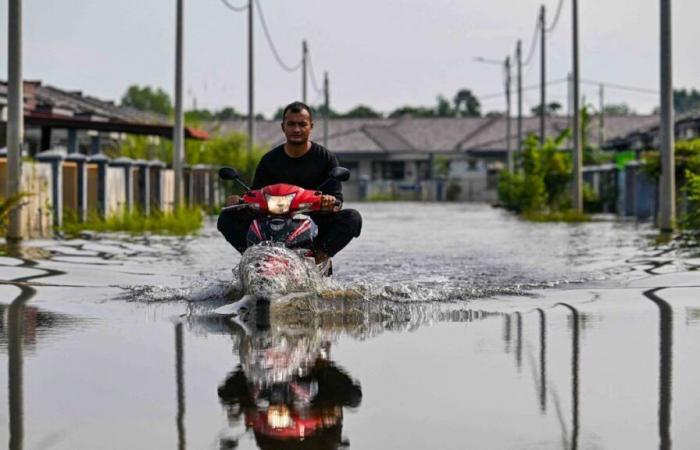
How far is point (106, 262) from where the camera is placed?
798 inches

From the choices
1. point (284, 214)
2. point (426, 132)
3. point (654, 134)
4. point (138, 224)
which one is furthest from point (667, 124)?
point (426, 132)

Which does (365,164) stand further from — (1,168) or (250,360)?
(250,360)

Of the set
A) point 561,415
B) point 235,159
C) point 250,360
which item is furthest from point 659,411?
point 235,159

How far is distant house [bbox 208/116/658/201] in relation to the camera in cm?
10069

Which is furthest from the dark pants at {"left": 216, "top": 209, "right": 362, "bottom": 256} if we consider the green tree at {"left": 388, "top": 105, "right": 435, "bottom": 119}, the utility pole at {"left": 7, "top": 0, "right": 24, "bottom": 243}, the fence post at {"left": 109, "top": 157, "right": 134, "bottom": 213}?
the green tree at {"left": 388, "top": 105, "right": 435, "bottom": 119}

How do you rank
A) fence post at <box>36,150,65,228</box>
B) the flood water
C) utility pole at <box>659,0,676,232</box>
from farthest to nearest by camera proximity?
1. utility pole at <box>659,0,676,232</box>
2. fence post at <box>36,150,65,228</box>
3. the flood water

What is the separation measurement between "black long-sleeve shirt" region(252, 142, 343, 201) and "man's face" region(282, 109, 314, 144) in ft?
Answer: 0.75

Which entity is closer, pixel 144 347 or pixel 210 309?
pixel 144 347

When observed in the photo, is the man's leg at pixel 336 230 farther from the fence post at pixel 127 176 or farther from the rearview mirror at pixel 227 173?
the fence post at pixel 127 176

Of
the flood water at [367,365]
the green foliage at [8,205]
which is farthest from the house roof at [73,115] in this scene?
the flood water at [367,365]

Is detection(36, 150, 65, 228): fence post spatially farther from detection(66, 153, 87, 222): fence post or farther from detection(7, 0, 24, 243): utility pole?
detection(7, 0, 24, 243): utility pole

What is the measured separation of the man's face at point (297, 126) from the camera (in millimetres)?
13359

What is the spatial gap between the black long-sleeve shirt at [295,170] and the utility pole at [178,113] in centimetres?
2521

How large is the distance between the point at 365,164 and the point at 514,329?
95.1 metres
